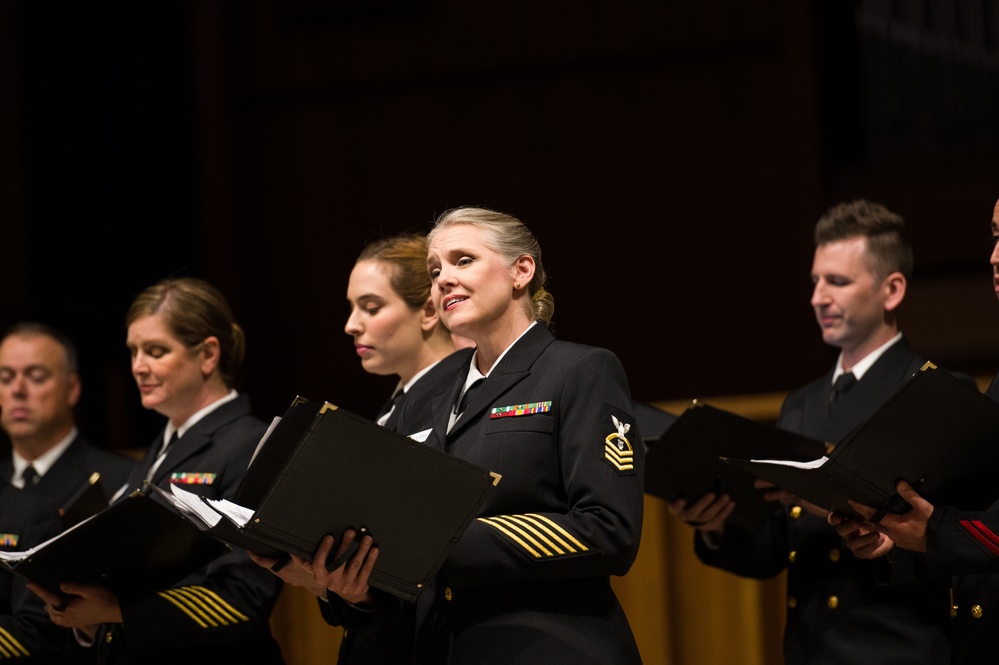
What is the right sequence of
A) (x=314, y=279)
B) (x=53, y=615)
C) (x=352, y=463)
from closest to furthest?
(x=352, y=463)
(x=53, y=615)
(x=314, y=279)

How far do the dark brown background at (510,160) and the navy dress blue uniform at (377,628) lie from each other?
2.37m

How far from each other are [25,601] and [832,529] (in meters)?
1.93

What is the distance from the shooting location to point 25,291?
519 cm

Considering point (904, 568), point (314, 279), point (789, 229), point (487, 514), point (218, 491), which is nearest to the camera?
point (487, 514)

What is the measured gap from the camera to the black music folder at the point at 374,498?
1.86 m

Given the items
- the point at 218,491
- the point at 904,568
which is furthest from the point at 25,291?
the point at 904,568

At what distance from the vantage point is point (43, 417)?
12.4 ft

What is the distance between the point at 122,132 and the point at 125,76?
232 mm

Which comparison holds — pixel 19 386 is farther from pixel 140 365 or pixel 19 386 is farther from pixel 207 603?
pixel 207 603

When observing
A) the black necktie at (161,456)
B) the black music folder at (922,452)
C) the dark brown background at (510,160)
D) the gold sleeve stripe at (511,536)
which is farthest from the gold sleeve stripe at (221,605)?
the dark brown background at (510,160)

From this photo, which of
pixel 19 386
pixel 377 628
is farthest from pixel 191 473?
pixel 19 386

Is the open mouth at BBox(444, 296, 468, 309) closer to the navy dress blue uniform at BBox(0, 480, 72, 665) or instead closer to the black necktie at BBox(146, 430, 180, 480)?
the black necktie at BBox(146, 430, 180, 480)

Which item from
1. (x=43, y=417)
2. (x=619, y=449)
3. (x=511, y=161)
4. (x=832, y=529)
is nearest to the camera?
(x=619, y=449)

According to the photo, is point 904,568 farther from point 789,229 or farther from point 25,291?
point 25,291
